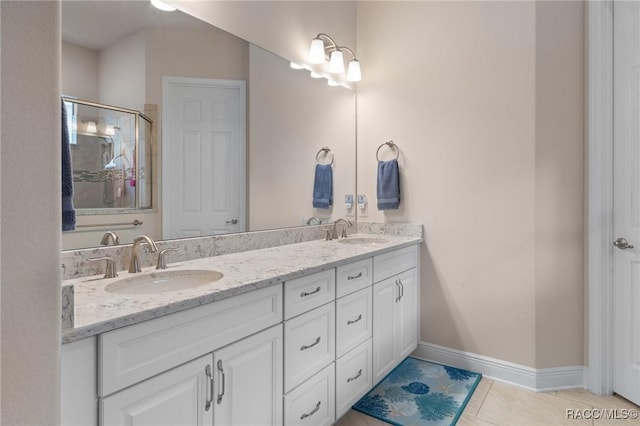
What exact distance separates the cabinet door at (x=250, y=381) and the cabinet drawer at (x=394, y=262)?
80 centimetres

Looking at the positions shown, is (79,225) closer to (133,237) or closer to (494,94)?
(133,237)

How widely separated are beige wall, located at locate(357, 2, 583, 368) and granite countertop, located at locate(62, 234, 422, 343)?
0.61 metres

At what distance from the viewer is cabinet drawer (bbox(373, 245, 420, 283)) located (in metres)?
1.98

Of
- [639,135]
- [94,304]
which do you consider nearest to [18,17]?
[94,304]

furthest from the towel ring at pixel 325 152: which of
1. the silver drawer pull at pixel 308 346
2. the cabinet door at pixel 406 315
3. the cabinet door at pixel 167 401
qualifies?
the cabinet door at pixel 167 401

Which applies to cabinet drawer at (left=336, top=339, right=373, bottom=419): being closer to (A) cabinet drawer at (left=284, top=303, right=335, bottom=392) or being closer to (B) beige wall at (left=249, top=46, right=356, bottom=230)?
(A) cabinet drawer at (left=284, top=303, right=335, bottom=392)

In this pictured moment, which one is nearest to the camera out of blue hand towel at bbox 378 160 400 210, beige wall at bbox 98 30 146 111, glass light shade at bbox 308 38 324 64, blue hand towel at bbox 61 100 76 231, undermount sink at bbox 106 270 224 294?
blue hand towel at bbox 61 100 76 231

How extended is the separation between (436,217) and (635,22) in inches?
58.0

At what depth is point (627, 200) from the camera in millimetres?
1981

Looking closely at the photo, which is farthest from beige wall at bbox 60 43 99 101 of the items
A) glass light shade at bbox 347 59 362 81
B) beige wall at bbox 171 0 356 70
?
glass light shade at bbox 347 59 362 81

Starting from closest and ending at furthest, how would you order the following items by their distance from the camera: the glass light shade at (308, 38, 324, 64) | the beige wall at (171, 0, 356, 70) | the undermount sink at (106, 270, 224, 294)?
1. the undermount sink at (106, 270, 224, 294)
2. the beige wall at (171, 0, 356, 70)
3. the glass light shade at (308, 38, 324, 64)

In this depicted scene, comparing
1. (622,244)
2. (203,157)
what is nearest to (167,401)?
(203,157)

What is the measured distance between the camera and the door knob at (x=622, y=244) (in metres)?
1.97

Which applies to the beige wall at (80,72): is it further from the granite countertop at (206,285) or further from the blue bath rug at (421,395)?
the blue bath rug at (421,395)
